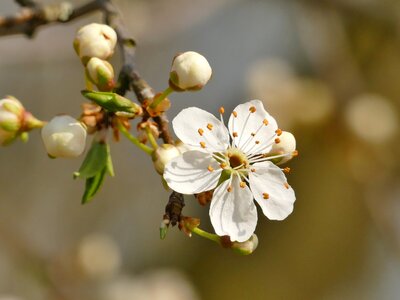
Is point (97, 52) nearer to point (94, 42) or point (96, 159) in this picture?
point (94, 42)

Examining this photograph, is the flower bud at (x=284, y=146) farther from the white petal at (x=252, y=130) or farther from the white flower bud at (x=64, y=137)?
the white flower bud at (x=64, y=137)

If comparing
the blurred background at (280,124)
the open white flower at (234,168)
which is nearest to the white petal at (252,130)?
the open white flower at (234,168)

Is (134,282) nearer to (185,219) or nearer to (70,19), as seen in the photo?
(70,19)

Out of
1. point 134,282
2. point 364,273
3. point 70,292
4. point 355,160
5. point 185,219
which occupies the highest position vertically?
point 185,219

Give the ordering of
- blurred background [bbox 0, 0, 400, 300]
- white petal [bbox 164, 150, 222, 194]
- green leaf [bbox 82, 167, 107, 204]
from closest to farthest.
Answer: white petal [bbox 164, 150, 222, 194] < green leaf [bbox 82, 167, 107, 204] < blurred background [bbox 0, 0, 400, 300]

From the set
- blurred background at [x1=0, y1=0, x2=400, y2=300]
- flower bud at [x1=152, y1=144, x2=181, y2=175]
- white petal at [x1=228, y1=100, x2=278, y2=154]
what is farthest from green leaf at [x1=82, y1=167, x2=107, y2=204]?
blurred background at [x1=0, y1=0, x2=400, y2=300]

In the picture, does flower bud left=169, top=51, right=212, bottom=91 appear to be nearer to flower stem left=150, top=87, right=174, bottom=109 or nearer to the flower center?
flower stem left=150, top=87, right=174, bottom=109

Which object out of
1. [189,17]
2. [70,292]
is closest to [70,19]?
[70,292]
